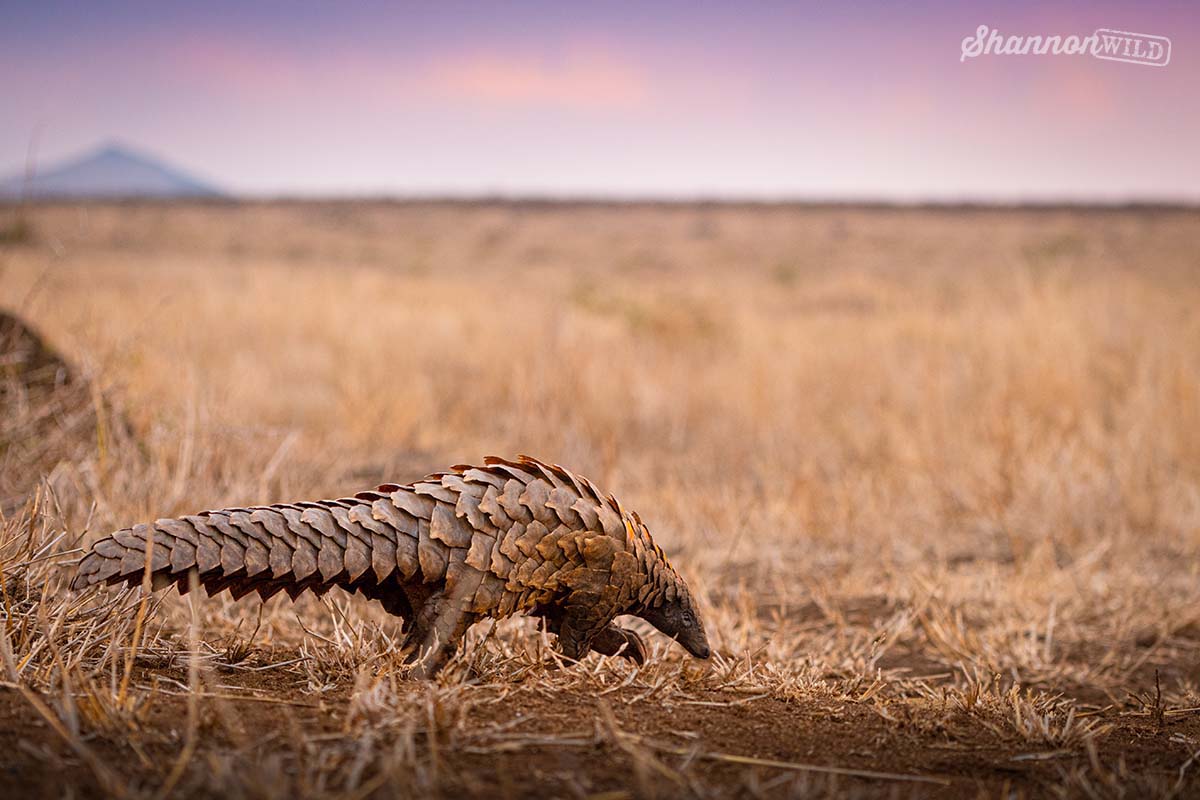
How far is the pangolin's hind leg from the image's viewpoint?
6.23ft

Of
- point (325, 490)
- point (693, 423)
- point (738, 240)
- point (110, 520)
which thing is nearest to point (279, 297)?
point (693, 423)

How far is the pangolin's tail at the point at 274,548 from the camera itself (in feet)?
5.44

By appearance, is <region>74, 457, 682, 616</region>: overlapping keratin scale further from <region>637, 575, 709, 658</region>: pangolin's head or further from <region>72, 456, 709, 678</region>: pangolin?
<region>637, 575, 709, 658</region>: pangolin's head

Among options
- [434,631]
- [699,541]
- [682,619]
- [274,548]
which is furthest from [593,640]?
[699,541]

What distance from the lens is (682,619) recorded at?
2258 mm

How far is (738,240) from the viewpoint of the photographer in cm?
4850

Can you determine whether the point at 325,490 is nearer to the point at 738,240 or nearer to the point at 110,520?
the point at 110,520

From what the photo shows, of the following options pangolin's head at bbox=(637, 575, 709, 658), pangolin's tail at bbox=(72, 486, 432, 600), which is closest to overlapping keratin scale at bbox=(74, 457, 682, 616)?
pangolin's tail at bbox=(72, 486, 432, 600)

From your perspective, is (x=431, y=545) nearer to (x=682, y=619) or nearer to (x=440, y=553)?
(x=440, y=553)

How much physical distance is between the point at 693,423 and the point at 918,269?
26809mm

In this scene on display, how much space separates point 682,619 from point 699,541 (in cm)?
235

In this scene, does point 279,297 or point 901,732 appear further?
point 279,297

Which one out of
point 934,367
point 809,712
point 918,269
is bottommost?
point 809,712

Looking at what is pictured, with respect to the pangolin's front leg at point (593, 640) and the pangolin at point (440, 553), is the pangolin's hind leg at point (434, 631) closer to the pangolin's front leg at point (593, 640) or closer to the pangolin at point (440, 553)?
the pangolin at point (440, 553)
